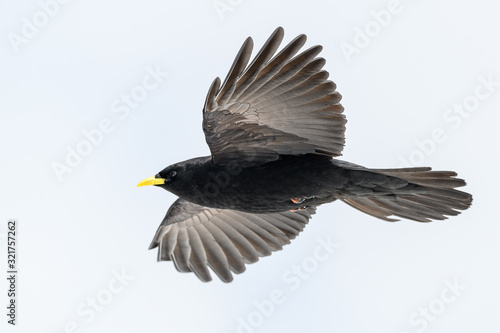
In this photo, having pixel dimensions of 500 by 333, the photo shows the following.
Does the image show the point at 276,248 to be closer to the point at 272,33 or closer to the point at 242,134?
the point at 242,134

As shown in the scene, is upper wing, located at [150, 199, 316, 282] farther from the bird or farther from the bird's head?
the bird's head

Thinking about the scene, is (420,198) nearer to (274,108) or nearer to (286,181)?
(286,181)

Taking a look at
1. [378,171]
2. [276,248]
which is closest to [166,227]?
[276,248]

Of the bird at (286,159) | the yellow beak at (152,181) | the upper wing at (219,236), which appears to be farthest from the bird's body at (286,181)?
the upper wing at (219,236)

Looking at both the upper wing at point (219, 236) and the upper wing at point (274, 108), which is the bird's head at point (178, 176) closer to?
the upper wing at point (274, 108)

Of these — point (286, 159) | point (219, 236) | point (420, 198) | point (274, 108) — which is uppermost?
point (274, 108)

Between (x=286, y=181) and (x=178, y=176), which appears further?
(x=178, y=176)

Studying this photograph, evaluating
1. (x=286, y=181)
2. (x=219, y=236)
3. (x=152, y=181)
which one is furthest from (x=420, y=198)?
(x=152, y=181)
